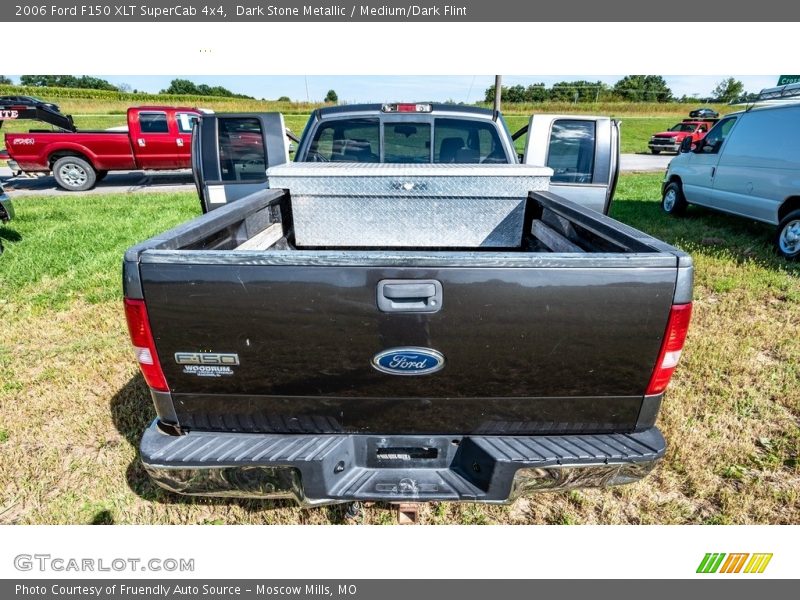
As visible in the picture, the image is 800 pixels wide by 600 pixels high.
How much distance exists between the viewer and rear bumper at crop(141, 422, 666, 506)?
1728 millimetres

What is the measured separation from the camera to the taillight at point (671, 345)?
1.56 m

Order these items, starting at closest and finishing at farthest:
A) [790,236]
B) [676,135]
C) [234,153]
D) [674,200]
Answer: [234,153] → [790,236] → [674,200] → [676,135]

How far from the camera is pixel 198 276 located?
1505 millimetres

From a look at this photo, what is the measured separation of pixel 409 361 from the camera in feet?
5.30

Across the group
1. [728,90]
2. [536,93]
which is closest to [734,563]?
[536,93]

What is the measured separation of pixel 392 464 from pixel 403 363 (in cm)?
50

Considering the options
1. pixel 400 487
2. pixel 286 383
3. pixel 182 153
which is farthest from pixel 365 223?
pixel 182 153

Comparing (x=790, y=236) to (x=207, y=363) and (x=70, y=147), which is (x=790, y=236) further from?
(x=70, y=147)

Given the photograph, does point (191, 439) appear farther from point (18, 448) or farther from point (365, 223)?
point (18, 448)

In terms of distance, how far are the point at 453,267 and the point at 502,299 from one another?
8.2 inches

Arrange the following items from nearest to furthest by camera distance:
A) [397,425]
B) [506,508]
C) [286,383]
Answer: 1. [286,383]
2. [397,425]
3. [506,508]

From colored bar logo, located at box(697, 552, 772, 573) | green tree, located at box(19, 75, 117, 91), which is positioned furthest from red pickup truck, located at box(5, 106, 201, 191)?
green tree, located at box(19, 75, 117, 91)

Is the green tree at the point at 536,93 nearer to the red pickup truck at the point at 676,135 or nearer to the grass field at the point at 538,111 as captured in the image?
the grass field at the point at 538,111

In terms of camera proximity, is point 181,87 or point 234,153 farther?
point 181,87
